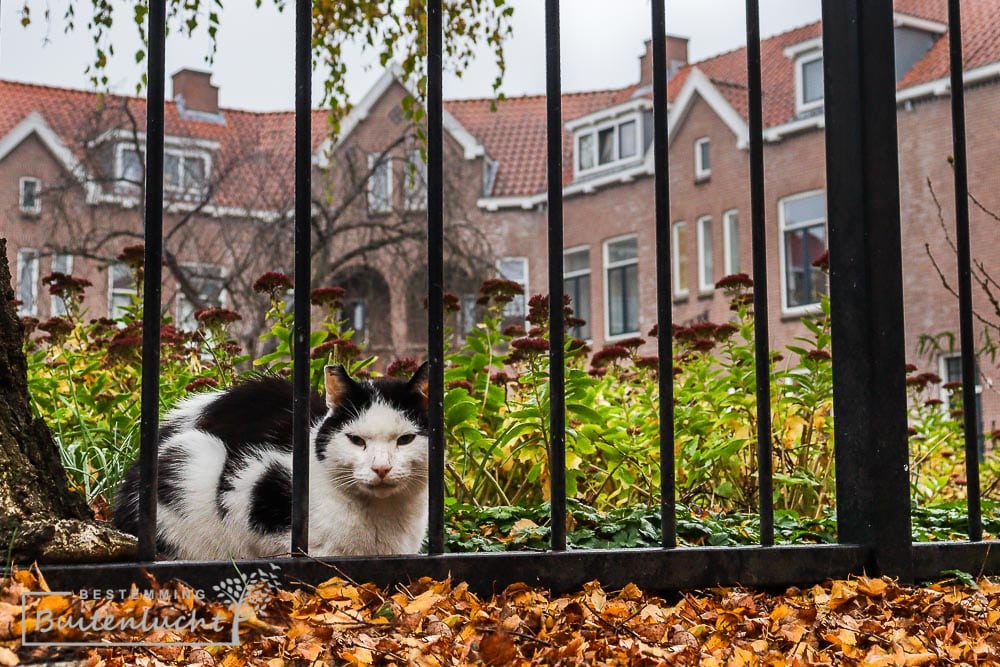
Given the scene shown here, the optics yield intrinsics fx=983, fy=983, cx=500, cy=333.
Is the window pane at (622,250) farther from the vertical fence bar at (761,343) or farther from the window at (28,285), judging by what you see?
the vertical fence bar at (761,343)

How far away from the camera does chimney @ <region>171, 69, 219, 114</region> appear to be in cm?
2030

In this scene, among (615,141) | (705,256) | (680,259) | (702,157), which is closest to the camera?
(705,256)

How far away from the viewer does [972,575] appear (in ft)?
7.30

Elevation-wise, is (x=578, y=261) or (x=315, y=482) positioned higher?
(x=578, y=261)

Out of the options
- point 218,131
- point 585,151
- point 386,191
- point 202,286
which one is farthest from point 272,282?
point 218,131

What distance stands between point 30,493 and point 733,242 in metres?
16.0

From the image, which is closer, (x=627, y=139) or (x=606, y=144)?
(x=627, y=139)

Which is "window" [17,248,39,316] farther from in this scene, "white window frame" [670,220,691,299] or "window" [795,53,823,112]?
"window" [795,53,823,112]

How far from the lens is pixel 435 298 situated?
1758 mm

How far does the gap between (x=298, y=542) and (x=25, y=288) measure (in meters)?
14.4

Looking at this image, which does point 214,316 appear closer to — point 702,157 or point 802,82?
point 802,82

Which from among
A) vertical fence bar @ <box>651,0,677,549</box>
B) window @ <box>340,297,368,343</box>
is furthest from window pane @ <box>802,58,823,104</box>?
vertical fence bar @ <box>651,0,677,549</box>

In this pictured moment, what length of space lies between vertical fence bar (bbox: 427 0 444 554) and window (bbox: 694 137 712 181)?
16371 mm

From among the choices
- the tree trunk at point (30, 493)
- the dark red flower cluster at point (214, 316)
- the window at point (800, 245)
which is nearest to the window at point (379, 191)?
the window at point (800, 245)
